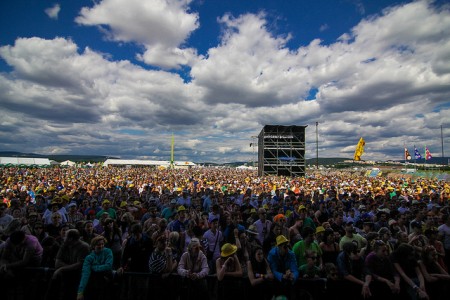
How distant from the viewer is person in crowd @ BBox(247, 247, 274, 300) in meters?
3.59

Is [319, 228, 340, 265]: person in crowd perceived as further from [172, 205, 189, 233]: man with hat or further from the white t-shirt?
[172, 205, 189, 233]: man with hat

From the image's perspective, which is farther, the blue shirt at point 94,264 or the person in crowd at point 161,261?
the person in crowd at point 161,261

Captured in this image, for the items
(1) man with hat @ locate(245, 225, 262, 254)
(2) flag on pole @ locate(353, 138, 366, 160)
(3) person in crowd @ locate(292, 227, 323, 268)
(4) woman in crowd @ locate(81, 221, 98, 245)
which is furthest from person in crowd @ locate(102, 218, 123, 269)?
(2) flag on pole @ locate(353, 138, 366, 160)

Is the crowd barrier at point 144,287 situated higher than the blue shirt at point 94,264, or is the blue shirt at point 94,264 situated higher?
the blue shirt at point 94,264

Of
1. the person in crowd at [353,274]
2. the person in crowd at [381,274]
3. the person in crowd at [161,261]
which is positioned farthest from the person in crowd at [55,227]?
the person in crowd at [381,274]

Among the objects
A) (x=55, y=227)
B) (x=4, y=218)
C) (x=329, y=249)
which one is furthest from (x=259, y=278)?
(x=4, y=218)

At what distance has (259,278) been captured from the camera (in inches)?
142

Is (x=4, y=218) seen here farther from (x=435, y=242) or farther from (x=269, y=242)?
(x=435, y=242)

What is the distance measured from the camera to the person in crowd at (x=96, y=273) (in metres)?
3.57

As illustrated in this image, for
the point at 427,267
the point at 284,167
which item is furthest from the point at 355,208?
the point at 284,167

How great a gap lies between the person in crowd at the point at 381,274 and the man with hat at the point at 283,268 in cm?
112

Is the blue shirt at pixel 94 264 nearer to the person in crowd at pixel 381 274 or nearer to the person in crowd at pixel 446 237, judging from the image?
the person in crowd at pixel 381 274

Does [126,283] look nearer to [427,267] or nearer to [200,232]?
[200,232]

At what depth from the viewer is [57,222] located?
524 centimetres
